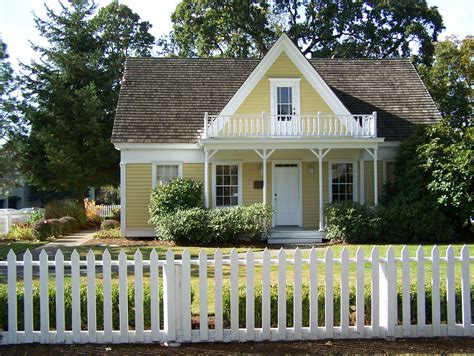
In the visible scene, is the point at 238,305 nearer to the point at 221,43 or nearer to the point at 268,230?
the point at 268,230

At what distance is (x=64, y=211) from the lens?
83.7 ft

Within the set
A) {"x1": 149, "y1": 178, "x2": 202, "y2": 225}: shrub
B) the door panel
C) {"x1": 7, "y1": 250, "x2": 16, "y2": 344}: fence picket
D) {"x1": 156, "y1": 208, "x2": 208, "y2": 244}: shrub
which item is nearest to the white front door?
the door panel

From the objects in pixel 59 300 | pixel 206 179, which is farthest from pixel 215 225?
pixel 59 300

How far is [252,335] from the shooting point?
602 centimetres

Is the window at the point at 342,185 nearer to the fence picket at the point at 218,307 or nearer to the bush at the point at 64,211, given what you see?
the bush at the point at 64,211

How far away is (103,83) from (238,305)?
2658cm

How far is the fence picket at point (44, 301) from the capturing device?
19.6 ft

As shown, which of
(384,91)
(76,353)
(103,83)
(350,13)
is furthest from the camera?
(350,13)

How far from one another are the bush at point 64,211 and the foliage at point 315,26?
52.9 feet

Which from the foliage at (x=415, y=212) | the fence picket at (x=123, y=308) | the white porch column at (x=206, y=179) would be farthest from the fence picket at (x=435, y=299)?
the white porch column at (x=206, y=179)

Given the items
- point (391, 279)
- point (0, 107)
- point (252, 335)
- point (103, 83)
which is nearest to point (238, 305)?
point (252, 335)

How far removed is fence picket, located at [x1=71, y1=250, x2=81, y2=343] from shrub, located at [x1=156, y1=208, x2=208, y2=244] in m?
11.3

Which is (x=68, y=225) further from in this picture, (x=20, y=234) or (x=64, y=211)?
(x=64, y=211)

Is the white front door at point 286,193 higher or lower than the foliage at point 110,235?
higher
